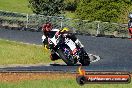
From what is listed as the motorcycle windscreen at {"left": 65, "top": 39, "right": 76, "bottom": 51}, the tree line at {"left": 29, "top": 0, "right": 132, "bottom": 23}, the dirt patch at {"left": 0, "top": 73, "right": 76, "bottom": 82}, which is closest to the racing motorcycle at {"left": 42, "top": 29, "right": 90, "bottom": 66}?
the motorcycle windscreen at {"left": 65, "top": 39, "right": 76, "bottom": 51}

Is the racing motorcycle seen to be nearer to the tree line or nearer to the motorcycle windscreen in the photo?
the motorcycle windscreen

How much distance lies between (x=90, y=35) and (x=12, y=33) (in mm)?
9977

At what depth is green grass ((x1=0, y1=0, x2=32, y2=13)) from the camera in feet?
278

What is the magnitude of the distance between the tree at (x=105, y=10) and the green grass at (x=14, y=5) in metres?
24.6

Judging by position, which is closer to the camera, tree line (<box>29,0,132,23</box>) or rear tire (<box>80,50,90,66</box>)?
rear tire (<box>80,50,90,66</box>)

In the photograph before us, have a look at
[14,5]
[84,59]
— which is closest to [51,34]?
[84,59]

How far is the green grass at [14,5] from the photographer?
84.7 meters

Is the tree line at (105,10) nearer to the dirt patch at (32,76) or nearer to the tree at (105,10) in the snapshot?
the tree at (105,10)

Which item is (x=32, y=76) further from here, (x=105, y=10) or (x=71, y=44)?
(x=105, y=10)

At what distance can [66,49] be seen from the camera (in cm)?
708

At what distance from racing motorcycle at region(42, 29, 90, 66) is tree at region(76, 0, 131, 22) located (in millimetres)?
54102

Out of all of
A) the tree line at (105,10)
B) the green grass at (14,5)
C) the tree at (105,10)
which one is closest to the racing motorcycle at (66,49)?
the tree line at (105,10)

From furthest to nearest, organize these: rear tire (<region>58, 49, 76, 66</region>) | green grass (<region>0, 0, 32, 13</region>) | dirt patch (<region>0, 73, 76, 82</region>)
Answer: green grass (<region>0, 0, 32, 13</region>), dirt patch (<region>0, 73, 76, 82</region>), rear tire (<region>58, 49, 76, 66</region>)

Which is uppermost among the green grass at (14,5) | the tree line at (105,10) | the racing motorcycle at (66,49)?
the racing motorcycle at (66,49)
